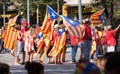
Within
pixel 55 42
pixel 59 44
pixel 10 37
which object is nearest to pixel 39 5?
pixel 10 37

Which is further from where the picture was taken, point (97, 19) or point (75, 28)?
point (97, 19)

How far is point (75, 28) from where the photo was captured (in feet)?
53.9

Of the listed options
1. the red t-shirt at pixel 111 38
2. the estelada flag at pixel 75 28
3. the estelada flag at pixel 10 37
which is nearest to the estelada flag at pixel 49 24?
the estelada flag at pixel 10 37

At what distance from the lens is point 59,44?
58.2 feet

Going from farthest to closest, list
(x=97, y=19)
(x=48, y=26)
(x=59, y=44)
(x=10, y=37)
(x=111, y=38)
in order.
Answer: (x=97, y=19)
(x=10, y=37)
(x=48, y=26)
(x=59, y=44)
(x=111, y=38)

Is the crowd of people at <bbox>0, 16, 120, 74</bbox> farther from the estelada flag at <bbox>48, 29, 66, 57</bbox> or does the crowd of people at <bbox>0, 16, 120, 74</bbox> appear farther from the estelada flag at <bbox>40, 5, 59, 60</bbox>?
the estelada flag at <bbox>40, 5, 59, 60</bbox>

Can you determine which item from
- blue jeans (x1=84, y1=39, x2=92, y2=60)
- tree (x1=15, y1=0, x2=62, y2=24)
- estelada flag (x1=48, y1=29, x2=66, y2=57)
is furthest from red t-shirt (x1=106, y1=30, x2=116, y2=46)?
tree (x1=15, y1=0, x2=62, y2=24)

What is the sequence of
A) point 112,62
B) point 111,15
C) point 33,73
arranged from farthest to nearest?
point 111,15
point 33,73
point 112,62

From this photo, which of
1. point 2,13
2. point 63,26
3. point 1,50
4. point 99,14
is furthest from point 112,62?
point 2,13

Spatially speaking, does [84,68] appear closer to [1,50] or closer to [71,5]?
[1,50]

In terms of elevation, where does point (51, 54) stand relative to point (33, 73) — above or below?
below

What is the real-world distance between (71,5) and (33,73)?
183 ft

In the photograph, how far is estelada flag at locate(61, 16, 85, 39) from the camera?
51.8 ft

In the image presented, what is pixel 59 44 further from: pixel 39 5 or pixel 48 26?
pixel 39 5
